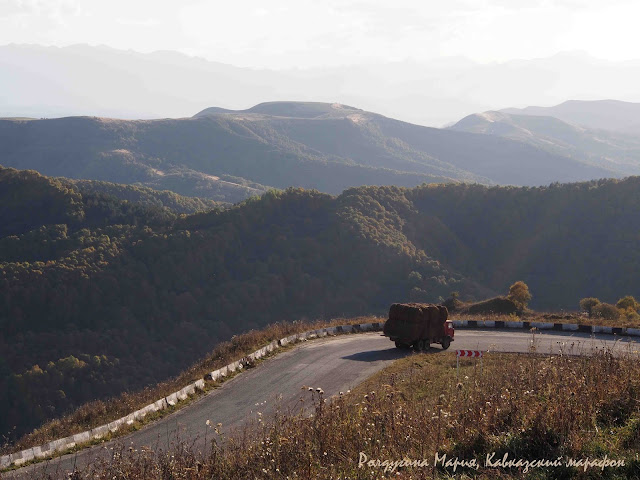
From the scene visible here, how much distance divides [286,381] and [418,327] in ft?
29.7

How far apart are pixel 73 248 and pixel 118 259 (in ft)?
26.5

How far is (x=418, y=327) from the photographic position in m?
29.7

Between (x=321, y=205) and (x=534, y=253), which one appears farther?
(x=321, y=205)

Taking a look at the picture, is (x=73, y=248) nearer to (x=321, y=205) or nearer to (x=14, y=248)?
(x=14, y=248)

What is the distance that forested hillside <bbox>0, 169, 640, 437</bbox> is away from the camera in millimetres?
84938

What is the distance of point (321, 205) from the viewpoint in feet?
454

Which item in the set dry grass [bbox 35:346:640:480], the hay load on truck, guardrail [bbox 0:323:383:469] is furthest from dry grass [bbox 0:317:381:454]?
dry grass [bbox 35:346:640:480]

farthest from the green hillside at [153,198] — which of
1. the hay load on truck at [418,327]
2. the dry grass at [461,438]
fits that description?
the dry grass at [461,438]

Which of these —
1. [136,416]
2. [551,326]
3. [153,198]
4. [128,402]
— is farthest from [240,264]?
[136,416]

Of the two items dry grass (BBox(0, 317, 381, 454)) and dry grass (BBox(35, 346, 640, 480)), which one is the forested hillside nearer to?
dry grass (BBox(0, 317, 381, 454))

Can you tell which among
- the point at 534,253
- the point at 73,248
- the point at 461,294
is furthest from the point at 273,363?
the point at 534,253

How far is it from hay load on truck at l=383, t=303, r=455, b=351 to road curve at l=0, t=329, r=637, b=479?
60 cm

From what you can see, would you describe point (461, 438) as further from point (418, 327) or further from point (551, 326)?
point (551, 326)

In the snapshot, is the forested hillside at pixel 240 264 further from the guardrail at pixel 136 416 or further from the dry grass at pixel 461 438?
the dry grass at pixel 461 438
